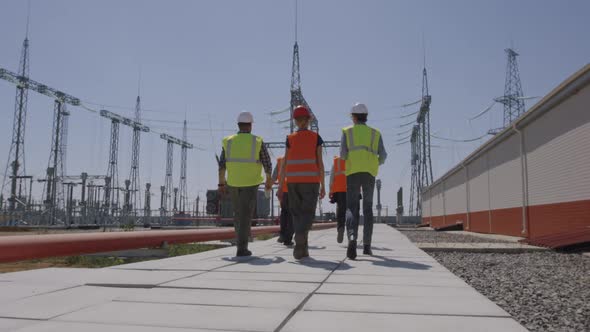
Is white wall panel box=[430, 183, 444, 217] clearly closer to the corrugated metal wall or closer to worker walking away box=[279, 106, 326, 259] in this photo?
the corrugated metal wall

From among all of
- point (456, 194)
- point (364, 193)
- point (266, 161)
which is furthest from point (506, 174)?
point (266, 161)

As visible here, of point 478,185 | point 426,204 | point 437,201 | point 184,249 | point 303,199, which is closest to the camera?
point 303,199

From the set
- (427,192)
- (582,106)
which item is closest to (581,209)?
(582,106)

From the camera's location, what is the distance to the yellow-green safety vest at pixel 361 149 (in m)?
5.95

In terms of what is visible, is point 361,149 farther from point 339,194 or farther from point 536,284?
point 339,194

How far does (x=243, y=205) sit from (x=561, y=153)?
8.74 m

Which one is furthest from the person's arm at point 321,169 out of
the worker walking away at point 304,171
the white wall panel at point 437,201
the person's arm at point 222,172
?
the white wall panel at point 437,201

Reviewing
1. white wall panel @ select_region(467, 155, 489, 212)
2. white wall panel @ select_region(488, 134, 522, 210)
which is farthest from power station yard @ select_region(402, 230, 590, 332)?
white wall panel @ select_region(467, 155, 489, 212)

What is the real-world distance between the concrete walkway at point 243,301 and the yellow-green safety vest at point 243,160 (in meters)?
1.93

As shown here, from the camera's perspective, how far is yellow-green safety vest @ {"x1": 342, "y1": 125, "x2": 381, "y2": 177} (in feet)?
19.5

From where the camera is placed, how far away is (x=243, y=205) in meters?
6.02

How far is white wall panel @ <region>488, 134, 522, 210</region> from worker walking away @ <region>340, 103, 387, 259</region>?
10.1m

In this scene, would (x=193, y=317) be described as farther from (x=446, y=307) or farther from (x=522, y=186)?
(x=522, y=186)

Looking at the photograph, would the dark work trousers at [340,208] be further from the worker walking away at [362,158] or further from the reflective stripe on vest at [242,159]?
the reflective stripe on vest at [242,159]
